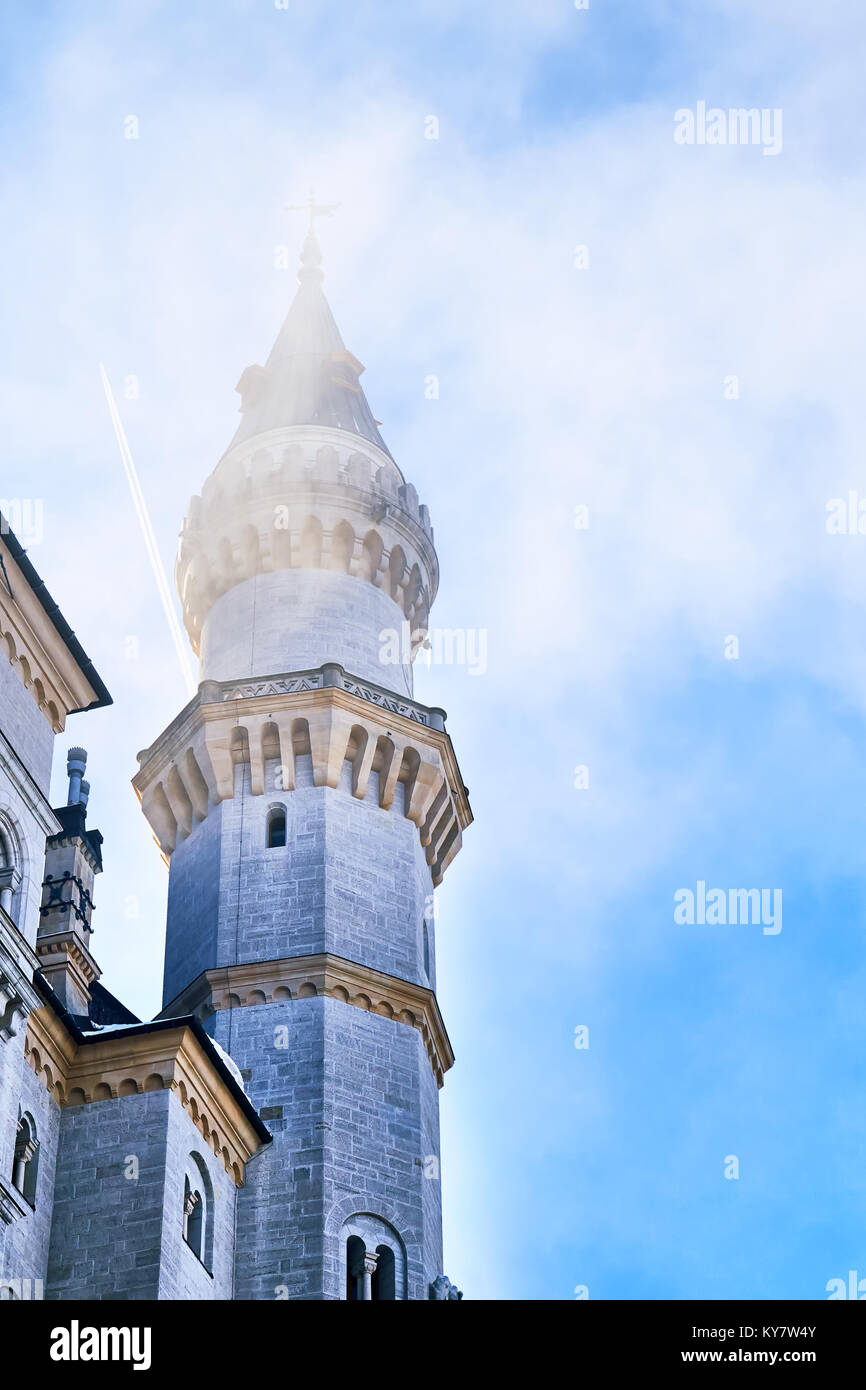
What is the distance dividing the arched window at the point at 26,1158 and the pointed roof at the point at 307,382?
22849 millimetres

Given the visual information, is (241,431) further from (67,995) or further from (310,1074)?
(310,1074)

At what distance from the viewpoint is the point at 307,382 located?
53.4 m

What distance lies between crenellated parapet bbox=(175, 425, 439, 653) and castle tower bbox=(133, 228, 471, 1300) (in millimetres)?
56

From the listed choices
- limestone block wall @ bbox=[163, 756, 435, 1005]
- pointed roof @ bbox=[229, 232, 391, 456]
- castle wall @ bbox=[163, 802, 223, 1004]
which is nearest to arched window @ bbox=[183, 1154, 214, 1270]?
limestone block wall @ bbox=[163, 756, 435, 1005]

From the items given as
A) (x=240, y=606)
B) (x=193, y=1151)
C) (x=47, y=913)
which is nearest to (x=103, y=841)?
(x=47, y=913)

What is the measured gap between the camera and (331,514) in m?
48.2

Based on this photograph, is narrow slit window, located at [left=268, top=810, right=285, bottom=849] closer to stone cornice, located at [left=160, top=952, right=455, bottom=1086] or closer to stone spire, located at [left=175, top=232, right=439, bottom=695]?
stone cornice, located at [left=160, top=952, right=455, bottom=1086]

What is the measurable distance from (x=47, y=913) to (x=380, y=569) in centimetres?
1104

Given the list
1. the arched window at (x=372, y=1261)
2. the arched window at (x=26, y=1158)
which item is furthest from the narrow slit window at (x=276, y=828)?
the arched window at (x=26, y=1158)

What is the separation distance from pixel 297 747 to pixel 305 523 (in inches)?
256

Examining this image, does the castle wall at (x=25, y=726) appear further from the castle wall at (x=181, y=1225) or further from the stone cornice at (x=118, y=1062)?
the castle wall at (x=181, y=1225)

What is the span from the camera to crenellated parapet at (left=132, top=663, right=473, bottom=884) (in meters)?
43.6

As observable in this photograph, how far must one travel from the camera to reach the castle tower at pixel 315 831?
123ft

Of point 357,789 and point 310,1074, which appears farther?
point 357,789
